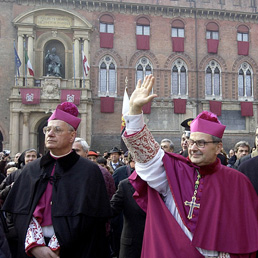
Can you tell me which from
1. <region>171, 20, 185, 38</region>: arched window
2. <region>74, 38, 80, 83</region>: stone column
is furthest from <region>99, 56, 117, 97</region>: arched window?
<region>171, 20, 185, 38</region>: arched window

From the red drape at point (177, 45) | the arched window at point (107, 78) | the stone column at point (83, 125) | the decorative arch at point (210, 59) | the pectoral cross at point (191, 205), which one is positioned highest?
the red drape at point (177, 45)

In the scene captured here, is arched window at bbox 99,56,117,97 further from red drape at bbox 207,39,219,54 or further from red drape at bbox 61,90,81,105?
red drape at bbox 207,39,219,54

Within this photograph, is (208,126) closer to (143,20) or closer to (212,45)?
(143,20)

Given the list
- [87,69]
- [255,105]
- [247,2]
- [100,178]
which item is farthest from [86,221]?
[247,2]

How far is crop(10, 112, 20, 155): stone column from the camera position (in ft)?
66.9

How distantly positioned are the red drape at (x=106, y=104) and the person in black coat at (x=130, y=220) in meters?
18.9

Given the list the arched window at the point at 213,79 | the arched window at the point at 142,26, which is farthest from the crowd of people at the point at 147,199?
the arched window at the point at 213,79

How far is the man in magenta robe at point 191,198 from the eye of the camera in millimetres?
2475

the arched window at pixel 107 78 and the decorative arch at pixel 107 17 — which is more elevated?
the decorative arch at pixel 107 17

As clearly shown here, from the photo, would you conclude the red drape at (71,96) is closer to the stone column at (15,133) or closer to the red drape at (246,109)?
the stone column at (15,133)

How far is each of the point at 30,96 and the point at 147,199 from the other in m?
19.2

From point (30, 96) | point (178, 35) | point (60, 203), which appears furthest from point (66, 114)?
point (178, 35)

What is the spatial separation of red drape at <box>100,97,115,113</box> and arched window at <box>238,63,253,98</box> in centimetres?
1012

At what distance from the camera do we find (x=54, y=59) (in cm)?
2203
